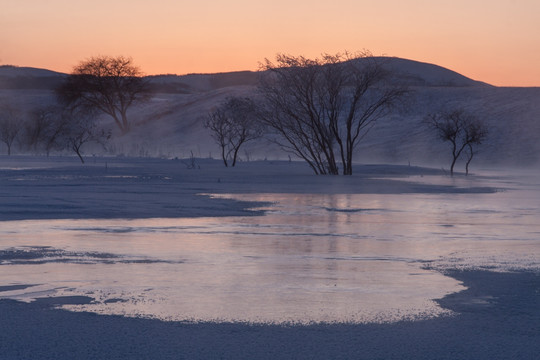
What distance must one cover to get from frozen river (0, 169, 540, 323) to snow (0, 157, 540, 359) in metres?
0.06

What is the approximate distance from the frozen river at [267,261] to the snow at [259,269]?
0.06 m

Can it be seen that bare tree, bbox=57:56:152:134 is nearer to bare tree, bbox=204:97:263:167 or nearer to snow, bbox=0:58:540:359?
bare tree, bbox=204:97:263:167

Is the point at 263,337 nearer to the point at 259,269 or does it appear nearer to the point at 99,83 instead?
the point at 259,269

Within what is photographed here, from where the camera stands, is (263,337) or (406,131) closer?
(263,337)

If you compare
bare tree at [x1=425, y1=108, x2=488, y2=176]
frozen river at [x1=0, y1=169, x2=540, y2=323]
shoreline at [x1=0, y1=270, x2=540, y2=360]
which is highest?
bare tree at [x1=425, y1=108, x2=488, y2=176]

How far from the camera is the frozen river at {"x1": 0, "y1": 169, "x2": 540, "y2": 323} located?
353 inches

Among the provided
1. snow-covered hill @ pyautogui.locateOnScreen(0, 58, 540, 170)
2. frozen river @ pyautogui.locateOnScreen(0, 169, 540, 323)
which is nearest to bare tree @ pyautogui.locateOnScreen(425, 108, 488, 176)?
snow-covered hill @ pyautogui.locateOnScreen(0, 58, 540, 170)

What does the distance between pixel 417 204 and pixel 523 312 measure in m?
15.2

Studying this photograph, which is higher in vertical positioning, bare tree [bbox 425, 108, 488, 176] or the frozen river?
bare tree [bbox 425, 108, 488, 176]

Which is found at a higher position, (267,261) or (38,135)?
(38,135)

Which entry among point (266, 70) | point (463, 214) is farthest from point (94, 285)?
point (266, 70)

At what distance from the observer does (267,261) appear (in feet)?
39.9

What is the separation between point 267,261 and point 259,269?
0.77m

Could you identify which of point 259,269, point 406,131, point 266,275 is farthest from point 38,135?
point 266,275
